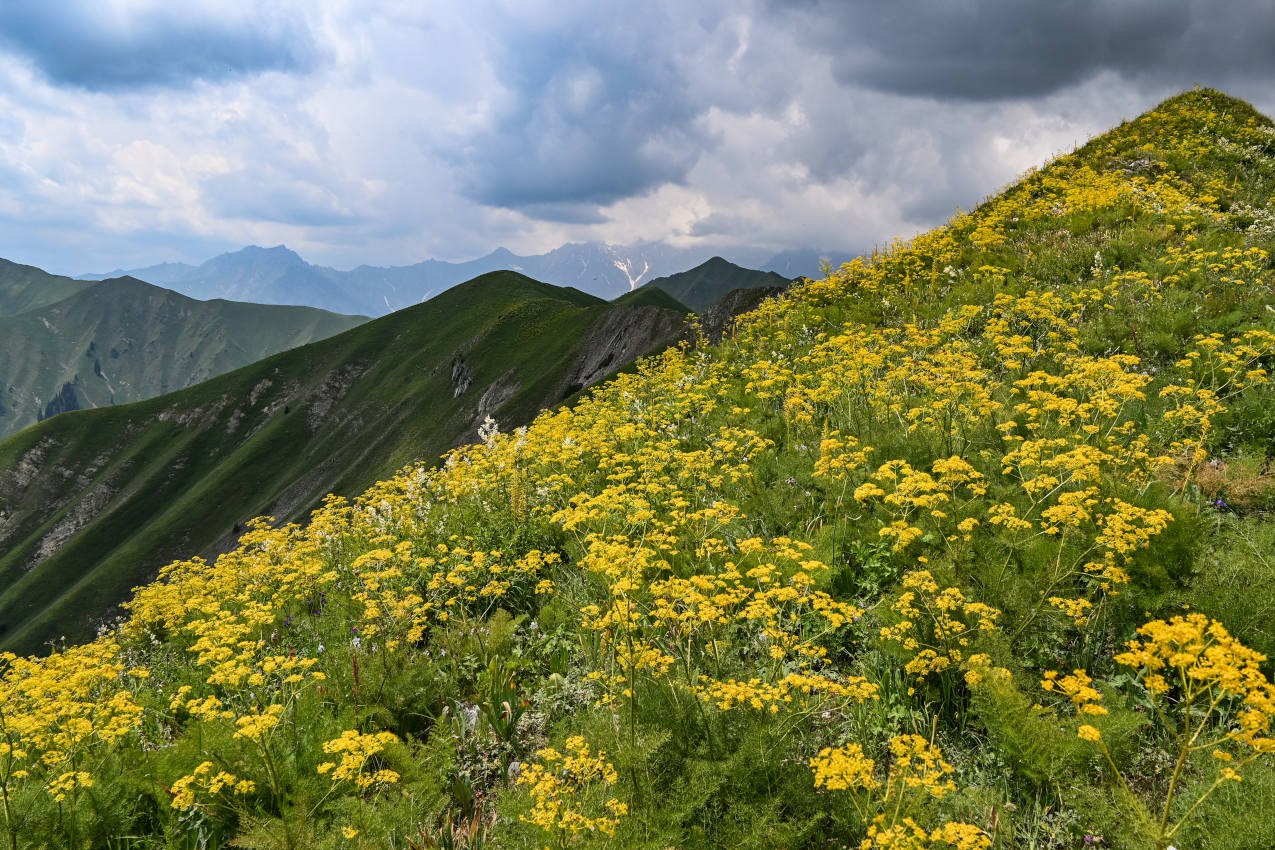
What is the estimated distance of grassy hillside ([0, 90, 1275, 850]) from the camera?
3785 millimetres

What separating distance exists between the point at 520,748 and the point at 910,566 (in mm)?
4440

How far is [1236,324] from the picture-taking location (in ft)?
31.1

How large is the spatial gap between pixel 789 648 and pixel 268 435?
171 m

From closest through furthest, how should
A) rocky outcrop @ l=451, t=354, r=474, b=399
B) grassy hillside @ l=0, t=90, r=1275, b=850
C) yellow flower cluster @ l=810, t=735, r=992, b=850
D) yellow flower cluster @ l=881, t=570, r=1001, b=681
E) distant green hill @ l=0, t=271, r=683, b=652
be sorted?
yellow flower cluster @ l=810, t=735, r=992, b=850, grassy hillside @ l=0, t=90, r=1275, b=850, yellow flower cluster @ l=881, t=570, r=1001, b=681, distant green hill @ l=0, t=271, r=683, b=652, rocky outcrop @ l=451, t=354, r=474, b=399

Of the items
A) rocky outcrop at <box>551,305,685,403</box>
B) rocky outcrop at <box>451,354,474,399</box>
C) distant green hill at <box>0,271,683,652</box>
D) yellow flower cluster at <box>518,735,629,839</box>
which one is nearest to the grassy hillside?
yellow flower cluster at <box>518,735,629,839</box>

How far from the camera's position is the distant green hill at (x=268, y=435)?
348ft

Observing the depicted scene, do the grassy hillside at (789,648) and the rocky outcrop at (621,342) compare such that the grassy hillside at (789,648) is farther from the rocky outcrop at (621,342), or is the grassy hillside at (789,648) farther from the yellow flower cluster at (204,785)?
the rocky outcrop at (621,342)

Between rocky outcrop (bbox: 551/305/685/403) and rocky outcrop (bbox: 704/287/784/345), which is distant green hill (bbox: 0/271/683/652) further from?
rocky outcrop (bbox: 704/287/784/345)

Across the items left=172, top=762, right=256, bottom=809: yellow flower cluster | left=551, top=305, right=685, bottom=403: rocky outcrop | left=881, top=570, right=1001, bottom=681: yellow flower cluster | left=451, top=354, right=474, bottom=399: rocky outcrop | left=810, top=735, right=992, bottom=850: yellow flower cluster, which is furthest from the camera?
left=451, top=354, right=474, bottom=399: rocky outcrop

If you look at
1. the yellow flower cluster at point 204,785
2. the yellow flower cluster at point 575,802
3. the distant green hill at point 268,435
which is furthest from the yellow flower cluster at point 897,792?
the distant green hill at point 268,435

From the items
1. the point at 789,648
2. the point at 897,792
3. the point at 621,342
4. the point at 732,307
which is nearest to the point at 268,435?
the point at 621,342

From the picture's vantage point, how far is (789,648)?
4547mm

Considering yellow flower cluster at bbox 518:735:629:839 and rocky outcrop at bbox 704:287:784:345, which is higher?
rocky outcrop at bbox 704:287:784:345

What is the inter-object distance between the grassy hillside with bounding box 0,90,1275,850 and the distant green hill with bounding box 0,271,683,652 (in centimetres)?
6512
